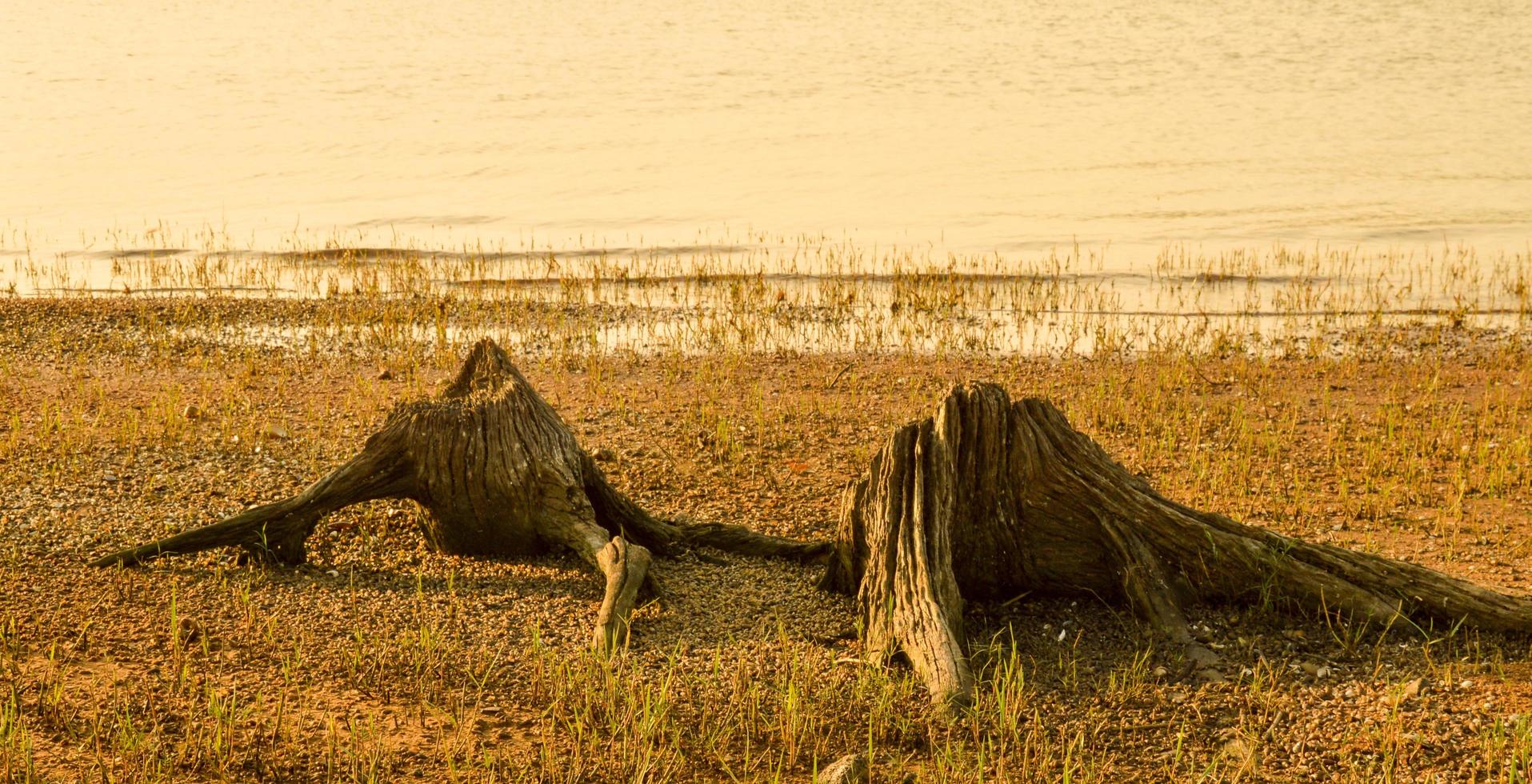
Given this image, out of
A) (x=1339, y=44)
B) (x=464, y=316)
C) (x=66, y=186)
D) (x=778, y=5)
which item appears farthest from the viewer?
(x=778, y=5)

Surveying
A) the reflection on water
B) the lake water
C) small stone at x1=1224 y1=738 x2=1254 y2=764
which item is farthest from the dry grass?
the lake water

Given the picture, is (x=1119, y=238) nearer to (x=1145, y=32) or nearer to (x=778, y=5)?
(x=1145, y=32)

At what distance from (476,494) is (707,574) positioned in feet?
4.11

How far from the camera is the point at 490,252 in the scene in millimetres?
17422

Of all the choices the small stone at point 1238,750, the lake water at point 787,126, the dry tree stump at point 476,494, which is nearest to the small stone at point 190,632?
the dry tree stump at point 476,494

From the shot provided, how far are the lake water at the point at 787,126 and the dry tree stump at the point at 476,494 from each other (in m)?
10.9

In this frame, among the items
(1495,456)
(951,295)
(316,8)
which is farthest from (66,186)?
(316,8)

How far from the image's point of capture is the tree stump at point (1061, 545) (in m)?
6.10

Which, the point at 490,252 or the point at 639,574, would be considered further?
the point at 490,252

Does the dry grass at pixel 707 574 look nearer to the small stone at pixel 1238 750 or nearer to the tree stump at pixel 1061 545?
the small stone at pixel 1238 750

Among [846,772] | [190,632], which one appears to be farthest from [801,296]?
[846,772]

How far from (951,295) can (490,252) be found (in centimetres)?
615

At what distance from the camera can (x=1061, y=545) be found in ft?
21.1

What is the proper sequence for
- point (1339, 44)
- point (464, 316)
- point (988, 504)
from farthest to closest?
point (1339, 44) → point (464, 316) → point (988, 504)
